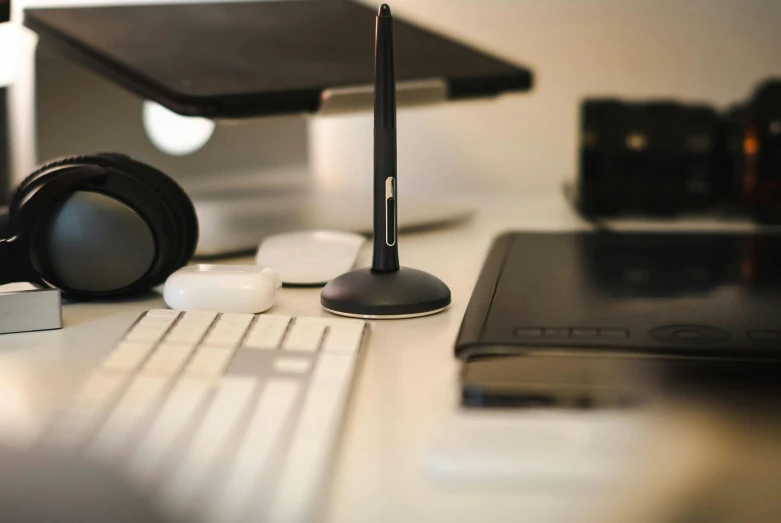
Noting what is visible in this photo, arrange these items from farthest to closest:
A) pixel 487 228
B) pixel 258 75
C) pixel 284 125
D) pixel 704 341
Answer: pixel 284 125, pixel 487 228, pixel 258 75, pixel 704 341

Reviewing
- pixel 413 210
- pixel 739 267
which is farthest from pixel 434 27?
pixel 739 267

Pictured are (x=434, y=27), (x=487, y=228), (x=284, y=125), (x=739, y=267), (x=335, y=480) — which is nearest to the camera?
(x=335, y=480)

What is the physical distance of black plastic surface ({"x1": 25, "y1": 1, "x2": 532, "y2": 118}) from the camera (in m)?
0.74

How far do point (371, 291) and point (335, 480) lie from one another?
0.23m

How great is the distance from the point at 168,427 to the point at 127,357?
3.4 inches

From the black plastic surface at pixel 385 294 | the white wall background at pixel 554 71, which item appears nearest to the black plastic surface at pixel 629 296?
the black plastic surface at pixel 385 294

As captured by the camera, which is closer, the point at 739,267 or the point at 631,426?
the point at 631,426

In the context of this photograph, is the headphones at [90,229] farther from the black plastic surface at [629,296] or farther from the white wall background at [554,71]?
the white wall background at [554,71]

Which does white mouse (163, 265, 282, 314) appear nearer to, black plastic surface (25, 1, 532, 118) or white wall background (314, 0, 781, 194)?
black plastic surface (25, 1, 532, 118)

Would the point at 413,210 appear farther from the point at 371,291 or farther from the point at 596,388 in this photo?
the point at 596,388

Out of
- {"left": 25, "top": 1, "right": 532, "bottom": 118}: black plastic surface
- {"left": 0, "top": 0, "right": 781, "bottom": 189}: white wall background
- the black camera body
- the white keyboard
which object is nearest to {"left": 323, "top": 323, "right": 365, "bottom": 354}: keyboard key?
the white keyboard

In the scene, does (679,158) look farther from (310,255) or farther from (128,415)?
(128,415)

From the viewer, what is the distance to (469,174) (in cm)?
123

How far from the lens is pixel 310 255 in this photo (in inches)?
27.1
